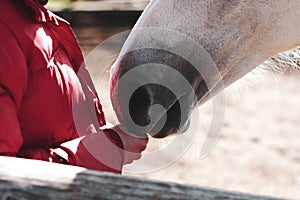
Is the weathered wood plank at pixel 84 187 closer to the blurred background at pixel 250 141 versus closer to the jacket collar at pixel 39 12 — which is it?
the jacket collar at pixel 39 12

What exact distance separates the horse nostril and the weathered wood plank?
37 cm

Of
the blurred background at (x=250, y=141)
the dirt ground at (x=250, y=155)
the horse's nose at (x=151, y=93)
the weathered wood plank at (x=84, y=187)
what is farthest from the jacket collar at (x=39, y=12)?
the dirt ground at (x=250, y=155)

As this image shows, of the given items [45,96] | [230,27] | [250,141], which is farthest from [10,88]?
[250,141]

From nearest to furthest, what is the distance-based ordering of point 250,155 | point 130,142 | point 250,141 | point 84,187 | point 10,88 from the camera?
point 84,187, point 10,88, point 130,142, point 250,155, point 250,141

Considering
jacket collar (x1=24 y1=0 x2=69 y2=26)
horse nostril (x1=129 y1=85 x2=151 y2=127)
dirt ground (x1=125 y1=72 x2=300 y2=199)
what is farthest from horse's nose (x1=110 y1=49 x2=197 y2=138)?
dirt ground (x1=125 y1=72 x2=300 y2=199)

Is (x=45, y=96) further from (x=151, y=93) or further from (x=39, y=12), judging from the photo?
(x=151, y=93)

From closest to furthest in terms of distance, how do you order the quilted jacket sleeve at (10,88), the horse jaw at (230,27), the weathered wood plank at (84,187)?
the weathered wood plank at (84,187), the quilted jacket sleeve at (10,88), the horse jaw at (230,27)

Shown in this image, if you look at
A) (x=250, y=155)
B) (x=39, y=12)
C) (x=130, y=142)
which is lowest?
(x=250, y=155)

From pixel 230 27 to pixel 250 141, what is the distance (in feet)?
6.20

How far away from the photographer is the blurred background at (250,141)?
2.53 m

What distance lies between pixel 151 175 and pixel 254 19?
1455 millimetres

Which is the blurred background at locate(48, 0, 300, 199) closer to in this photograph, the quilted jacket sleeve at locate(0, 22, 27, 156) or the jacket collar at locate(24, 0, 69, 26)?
the jacket collar at locate(24, 0, 69, 26)

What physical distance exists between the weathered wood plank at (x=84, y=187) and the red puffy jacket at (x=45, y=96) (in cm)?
17

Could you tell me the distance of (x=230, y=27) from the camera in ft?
4.13
